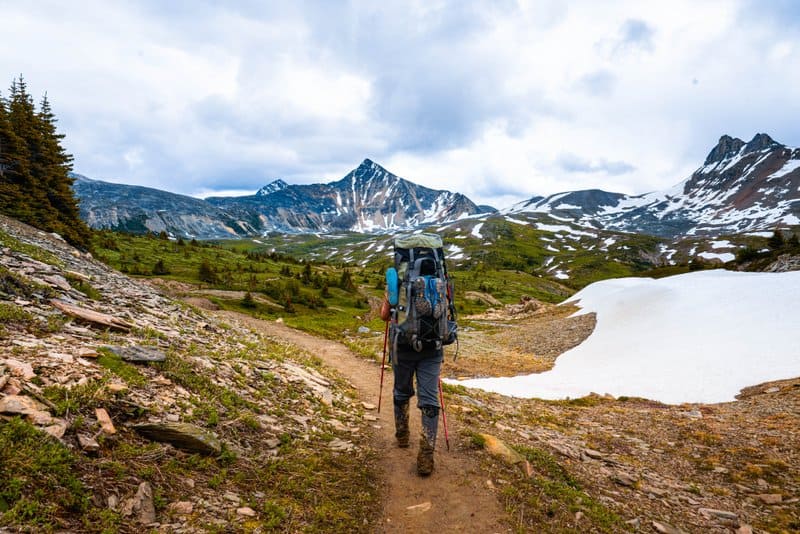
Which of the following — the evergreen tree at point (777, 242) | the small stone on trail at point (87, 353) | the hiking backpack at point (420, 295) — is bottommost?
the small stone on trail at point (87, 353)

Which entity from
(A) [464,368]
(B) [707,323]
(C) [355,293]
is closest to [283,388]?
(A) [464,368]

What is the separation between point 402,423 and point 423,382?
57.5 inches

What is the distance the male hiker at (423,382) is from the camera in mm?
7312

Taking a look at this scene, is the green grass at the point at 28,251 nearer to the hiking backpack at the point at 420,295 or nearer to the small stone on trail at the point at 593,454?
the hiking backpack at the point at 420,295

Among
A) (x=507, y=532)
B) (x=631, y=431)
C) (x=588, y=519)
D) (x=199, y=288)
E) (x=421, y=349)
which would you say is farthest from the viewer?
(x=199, y=288)

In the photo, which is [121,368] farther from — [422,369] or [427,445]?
[427,445]

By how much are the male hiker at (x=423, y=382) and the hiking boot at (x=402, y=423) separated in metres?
0.29

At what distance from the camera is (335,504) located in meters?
5.90

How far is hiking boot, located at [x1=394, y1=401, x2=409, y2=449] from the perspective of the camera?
27.6 feet

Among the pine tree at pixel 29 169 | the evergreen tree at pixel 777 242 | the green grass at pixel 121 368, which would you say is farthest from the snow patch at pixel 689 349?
the evergreen tree at pixel 777 242

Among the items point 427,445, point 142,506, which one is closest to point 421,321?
point 427,445

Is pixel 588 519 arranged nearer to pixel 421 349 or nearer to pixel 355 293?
pixel 421 349

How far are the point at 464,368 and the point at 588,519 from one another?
17.7 m

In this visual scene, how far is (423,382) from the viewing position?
7.67 meters
